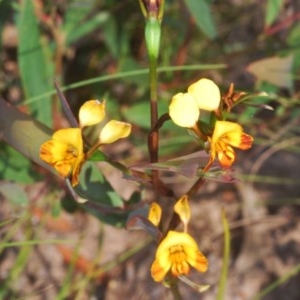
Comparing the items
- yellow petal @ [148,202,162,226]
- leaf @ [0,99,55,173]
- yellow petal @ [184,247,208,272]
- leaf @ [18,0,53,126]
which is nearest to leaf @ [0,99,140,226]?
leaf @ [0,99,55,173]

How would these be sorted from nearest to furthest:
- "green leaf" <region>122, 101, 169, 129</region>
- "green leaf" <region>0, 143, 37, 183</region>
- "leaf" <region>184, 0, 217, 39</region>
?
"green leaf" <region>0, 143, 37, 183</region>
"leaf" <region>184, 0, 217, 39</region>
"green leaf" <region>122, 101, 169, 129</region>

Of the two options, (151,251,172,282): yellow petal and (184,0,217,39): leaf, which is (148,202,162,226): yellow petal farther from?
(184,0,217,39): leaf

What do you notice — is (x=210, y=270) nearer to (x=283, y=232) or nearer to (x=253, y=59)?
(x=283, y=232)

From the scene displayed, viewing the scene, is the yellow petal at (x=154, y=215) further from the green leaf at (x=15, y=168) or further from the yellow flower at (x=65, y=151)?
the green leaf at (x=15, y=168)

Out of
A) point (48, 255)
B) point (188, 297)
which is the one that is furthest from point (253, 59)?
point (48, 255)

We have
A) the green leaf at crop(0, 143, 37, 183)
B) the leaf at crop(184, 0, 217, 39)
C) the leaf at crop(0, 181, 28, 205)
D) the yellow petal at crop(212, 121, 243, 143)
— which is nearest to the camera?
the yellow petal at crop(212, 121, 243, 143)

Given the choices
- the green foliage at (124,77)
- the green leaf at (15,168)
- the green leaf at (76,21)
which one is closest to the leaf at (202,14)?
the green foliage at (124,77)

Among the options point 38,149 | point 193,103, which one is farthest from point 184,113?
point 38,149
